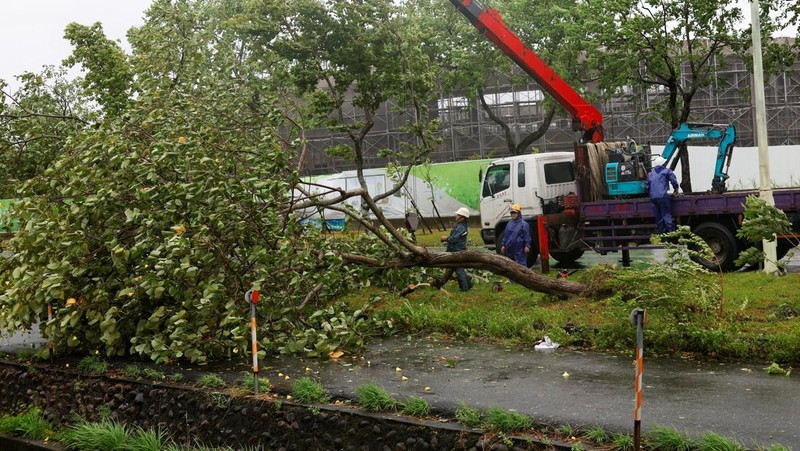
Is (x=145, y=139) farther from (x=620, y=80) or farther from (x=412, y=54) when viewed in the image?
(x=620, y=80)

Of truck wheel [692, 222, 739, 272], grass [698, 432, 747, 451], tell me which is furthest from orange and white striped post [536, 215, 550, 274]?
grass [698, 432, 747, 451]

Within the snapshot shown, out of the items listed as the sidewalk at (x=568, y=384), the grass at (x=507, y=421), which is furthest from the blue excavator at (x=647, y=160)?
the grass at (x=507, y=421)

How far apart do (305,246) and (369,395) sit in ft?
13.3

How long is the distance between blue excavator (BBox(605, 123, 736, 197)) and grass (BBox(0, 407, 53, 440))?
1223 centimetres

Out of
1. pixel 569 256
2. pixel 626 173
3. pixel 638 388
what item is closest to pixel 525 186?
pixel 569 256

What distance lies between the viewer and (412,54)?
2738cm

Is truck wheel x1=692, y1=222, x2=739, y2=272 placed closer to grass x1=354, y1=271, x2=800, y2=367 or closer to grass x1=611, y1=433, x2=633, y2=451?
grass x1=354, y1=271, x2=800, y2=367

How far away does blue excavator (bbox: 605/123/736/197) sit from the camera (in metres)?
18.1

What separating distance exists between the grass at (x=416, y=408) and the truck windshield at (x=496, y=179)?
12724 millimetres

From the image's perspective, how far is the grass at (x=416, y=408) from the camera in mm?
7562

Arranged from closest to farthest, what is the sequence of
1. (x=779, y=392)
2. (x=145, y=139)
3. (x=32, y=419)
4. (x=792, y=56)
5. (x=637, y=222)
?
(x=779, y=392) < (x=32, y=419) < (x=145, y=139) < (x=637, y=222) < (x=792, y=56)

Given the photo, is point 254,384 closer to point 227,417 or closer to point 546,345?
point 227,417

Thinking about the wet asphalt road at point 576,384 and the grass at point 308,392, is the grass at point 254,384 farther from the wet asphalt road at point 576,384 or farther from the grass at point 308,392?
the grass at point 308,392

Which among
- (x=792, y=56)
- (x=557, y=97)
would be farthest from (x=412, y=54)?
(x=792, y=56)
